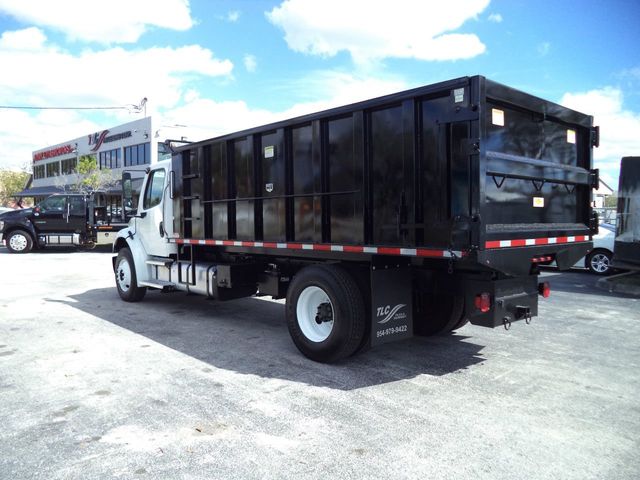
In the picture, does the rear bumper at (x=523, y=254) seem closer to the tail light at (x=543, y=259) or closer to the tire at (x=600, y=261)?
the tail light at (x=543, y=259)

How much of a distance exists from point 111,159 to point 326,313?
161ft

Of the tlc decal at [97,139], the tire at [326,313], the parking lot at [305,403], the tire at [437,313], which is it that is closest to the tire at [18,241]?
the parking lot at [305,403]

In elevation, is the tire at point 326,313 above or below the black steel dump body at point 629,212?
below

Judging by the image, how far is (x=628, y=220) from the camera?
11352mm

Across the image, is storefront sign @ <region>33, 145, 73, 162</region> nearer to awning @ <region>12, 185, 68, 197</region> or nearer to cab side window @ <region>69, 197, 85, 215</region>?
awning @ <region>12, 185, 68, 197</region>

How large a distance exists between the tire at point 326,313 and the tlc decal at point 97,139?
1953 inches

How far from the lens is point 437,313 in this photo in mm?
6355

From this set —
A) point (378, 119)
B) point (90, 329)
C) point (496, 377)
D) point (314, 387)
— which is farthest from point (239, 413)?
point (90, 329)

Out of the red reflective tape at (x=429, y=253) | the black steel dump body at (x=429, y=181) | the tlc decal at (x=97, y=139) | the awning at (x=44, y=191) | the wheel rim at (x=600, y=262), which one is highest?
the tlc decal at (x=97, y=139)

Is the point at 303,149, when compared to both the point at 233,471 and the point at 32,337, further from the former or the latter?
the point at 32,337

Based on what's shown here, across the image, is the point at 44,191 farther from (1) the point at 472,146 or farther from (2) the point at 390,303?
(1) the point at 472,146

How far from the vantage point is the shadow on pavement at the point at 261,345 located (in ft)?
17.5

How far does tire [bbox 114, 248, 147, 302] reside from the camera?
935 centimetres

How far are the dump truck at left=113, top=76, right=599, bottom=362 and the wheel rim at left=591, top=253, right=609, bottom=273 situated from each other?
7.93 metres
